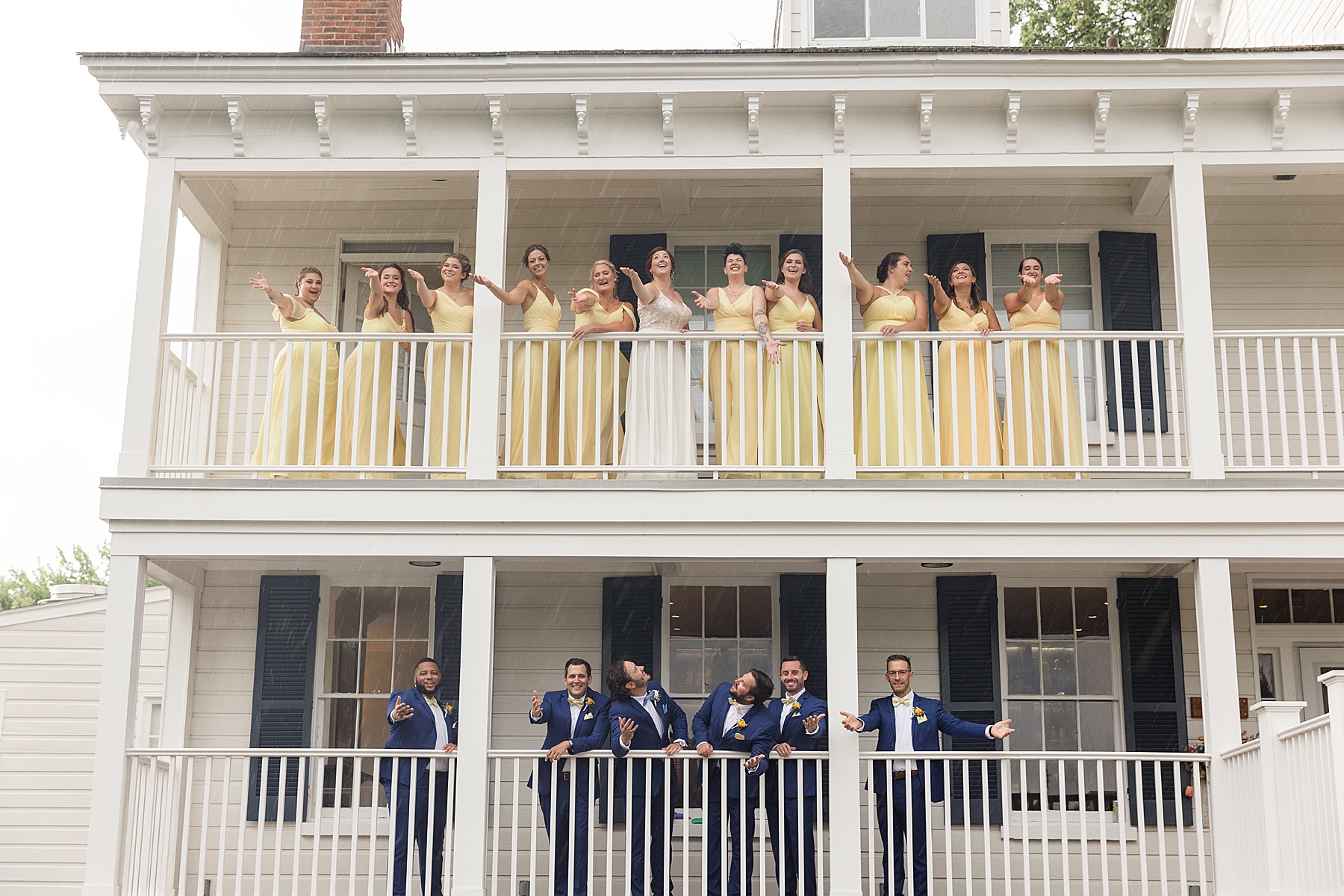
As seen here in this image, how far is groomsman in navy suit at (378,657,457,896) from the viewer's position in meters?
9.04

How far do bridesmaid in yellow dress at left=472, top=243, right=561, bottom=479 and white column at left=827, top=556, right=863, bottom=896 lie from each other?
2159 millimetres

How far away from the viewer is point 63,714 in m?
13.5

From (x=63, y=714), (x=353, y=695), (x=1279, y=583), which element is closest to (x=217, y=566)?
(x=353, y=695)

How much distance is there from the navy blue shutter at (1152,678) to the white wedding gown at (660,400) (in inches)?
144

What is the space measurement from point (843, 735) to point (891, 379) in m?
2.48

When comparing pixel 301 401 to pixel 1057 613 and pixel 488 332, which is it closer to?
pixel 488 332

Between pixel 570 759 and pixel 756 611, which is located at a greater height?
pixel 756 611

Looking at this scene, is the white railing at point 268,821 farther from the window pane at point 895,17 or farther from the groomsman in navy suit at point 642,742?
the window pane at point 895,17

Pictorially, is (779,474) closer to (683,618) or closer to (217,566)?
(683,618)

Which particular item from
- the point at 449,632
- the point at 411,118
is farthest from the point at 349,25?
the point at 449,632

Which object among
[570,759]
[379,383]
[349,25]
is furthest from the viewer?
[349,25]

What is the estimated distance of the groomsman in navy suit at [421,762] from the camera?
9.04m

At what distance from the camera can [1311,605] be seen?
36.1ft

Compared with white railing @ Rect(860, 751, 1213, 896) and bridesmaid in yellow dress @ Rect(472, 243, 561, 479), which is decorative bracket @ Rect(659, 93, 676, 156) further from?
white railing @ Rect(860, 751, 1213, 896)
